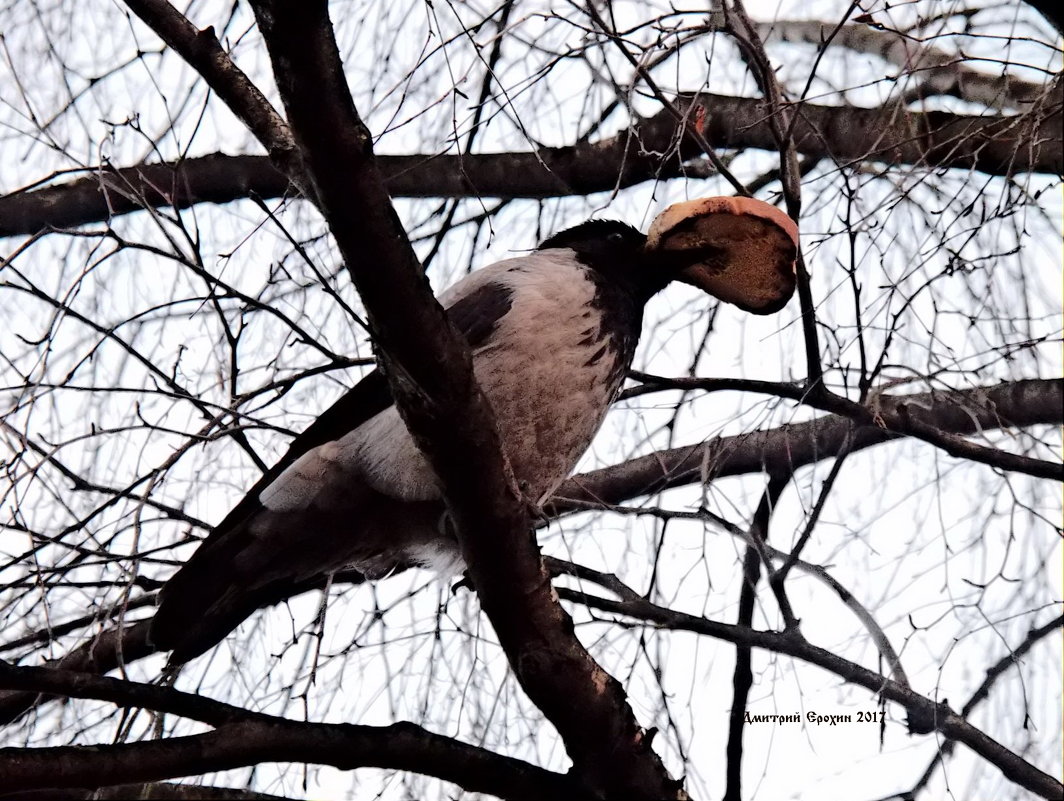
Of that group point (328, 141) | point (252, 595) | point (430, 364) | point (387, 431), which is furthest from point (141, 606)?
point (328, 141)

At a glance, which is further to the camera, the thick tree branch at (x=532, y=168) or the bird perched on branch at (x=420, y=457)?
the thick tree branch at (x=532, y=168)

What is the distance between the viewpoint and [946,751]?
2.37 meters

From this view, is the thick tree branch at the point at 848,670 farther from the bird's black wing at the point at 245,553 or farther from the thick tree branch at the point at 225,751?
the bird's black wing at the point at 245,553

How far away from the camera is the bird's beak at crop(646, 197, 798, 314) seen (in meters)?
→ 2.47

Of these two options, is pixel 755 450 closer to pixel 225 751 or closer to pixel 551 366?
pixel 551 366

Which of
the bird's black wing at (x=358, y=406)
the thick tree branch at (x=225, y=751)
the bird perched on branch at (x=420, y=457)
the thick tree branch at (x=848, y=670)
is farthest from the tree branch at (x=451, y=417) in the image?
the bird's black wing at (x=358, y=406)

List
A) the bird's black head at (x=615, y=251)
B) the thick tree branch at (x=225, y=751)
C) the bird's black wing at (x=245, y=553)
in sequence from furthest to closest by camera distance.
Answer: the bird's black head at (x=615, y=251) → the bird's black wing at (x=245, y=553) → the thick tree branch at (x=225, y=751)

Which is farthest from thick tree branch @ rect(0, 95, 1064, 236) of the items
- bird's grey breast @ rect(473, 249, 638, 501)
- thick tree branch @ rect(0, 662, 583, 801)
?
thick tree branch @ rect(0, 662, 583, 801)

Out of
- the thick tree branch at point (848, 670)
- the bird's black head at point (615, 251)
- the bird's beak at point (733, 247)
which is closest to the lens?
the thick tree branch at point (848, 670)

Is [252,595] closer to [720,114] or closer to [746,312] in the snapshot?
[746,312]

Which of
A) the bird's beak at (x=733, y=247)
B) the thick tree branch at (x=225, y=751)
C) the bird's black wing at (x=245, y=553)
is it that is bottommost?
the thick tree branch at (x=225, y=751)

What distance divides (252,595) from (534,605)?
2.86 feet

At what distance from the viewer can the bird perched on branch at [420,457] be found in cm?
257

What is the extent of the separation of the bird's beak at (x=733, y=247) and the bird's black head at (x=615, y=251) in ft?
0.32
